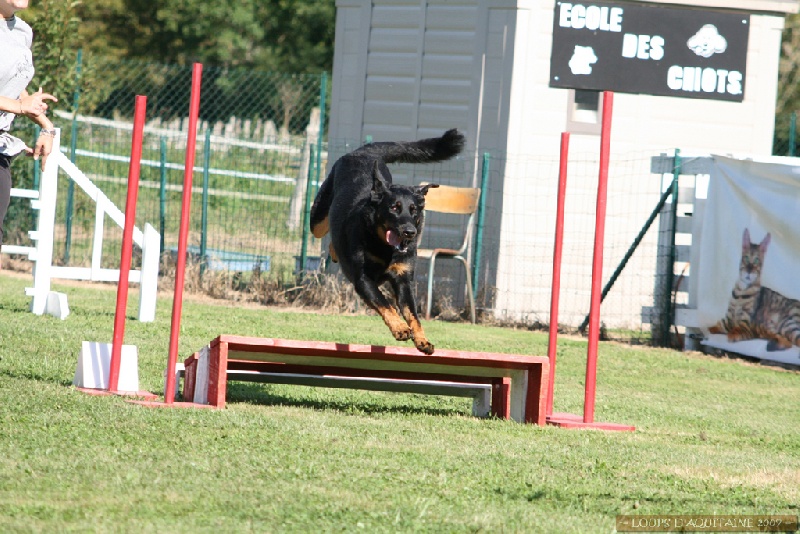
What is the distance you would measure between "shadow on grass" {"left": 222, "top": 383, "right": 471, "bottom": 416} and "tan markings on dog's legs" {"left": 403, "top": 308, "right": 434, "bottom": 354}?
47 cm

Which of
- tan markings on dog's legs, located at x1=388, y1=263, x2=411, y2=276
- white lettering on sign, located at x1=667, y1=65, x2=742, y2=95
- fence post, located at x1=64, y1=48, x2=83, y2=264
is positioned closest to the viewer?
tan markings on dog's legs, located at x1=388, y1=263, x2=411, y2=276

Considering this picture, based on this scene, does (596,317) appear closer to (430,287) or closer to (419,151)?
(419,151)

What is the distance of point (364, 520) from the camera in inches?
124

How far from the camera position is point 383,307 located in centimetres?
552

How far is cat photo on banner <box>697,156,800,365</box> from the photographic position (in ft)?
30.2

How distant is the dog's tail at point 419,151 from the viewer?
22.1ft

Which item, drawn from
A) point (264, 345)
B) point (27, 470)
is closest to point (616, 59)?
point (264, 345)

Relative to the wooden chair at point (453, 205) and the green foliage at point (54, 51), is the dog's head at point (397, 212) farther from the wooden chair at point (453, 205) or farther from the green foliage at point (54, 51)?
the green foliage at point (54, 51)

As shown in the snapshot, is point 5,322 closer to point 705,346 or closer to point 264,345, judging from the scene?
point 264,345

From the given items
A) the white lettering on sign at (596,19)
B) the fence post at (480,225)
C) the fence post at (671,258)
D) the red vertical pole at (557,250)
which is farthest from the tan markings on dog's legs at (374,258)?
the white lettering on sign at (596,19)

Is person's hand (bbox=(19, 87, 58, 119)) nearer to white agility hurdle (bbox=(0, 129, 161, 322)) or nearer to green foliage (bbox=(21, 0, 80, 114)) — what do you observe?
white agility hurdle (bbox=(0, 129, 161, 322))

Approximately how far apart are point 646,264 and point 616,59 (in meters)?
2.16

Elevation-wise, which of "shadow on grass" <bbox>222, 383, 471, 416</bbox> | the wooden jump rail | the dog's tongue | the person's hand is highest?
the person's hand

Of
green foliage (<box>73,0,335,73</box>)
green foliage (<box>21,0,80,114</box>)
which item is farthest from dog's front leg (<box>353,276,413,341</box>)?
green foliage (<box>73,0,335,73</box>)
